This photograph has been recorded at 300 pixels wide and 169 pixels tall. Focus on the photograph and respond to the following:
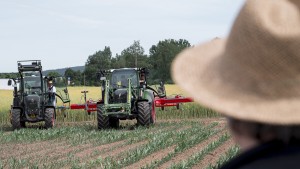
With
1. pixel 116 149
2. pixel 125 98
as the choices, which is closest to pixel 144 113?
pixel 125 98

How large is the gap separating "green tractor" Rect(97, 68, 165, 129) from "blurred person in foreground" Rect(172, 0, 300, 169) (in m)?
14.8

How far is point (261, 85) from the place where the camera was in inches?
55.1

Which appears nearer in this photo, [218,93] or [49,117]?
[218,93]

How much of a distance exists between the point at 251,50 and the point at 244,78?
0.07 m

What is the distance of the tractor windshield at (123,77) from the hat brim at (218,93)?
1522cm

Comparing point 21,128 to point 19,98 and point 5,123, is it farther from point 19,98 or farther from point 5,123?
point 5,123

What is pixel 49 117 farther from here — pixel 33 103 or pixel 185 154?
pixel 185 154

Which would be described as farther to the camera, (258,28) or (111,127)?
(111,127)

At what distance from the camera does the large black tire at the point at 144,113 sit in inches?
640

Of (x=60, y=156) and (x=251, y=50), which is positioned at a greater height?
(x=251, y=50)

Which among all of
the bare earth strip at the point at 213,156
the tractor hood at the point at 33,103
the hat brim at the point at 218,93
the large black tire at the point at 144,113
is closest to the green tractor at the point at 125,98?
the large black tire at the point at 144,113

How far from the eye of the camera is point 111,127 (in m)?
17.8

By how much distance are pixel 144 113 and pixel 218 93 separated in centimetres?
1495

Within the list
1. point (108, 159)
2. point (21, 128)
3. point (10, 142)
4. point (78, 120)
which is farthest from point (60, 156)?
point (78, 120)
